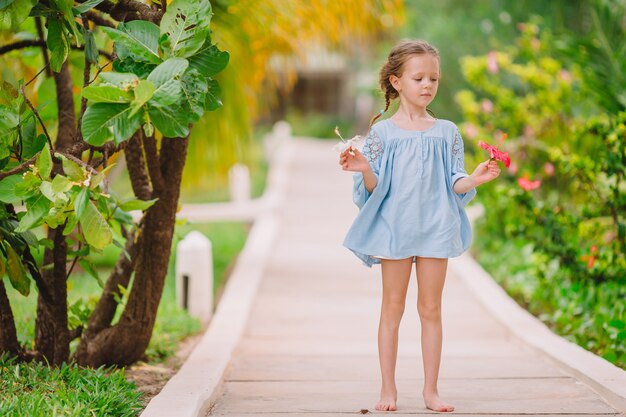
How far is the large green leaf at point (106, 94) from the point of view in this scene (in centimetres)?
330

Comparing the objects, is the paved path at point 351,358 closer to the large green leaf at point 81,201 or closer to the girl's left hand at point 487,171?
the girl's left hand at point 487,171

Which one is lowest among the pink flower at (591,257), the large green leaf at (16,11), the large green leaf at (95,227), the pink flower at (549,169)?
the pink flower at (591,257)

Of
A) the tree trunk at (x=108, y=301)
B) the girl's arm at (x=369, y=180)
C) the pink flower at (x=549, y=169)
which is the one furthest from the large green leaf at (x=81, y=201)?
the pink flower at (x=549, y=169)

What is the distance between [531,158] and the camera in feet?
34.8

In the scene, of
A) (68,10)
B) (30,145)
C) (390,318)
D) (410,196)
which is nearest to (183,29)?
(68,10)

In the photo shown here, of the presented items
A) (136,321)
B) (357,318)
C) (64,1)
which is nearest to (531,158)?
(357,318)

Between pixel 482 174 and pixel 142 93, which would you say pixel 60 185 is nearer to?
pixel 142 93

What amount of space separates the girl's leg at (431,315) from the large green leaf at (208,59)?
4.15 feet

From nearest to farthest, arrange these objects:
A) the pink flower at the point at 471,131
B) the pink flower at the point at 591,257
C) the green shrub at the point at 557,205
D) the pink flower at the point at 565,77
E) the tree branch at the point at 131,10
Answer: the tree branch at the point at 131,10
the green shrub at the point at 557,205
the pink flower at the point at 591,257
the pink flower at the point at 565,77
the pink flower at the point at 471,131

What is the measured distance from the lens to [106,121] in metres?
3.41

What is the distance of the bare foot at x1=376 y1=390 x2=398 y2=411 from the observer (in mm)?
4238

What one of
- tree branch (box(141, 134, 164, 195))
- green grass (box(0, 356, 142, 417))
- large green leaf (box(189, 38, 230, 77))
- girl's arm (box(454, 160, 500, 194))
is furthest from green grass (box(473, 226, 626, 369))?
large green leaf (box(189, 38, 230, 77))

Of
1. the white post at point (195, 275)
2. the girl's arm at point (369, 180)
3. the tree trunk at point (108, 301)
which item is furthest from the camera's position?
the white post at point (195, 275)

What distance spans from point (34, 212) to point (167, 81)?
→ 0.83m
